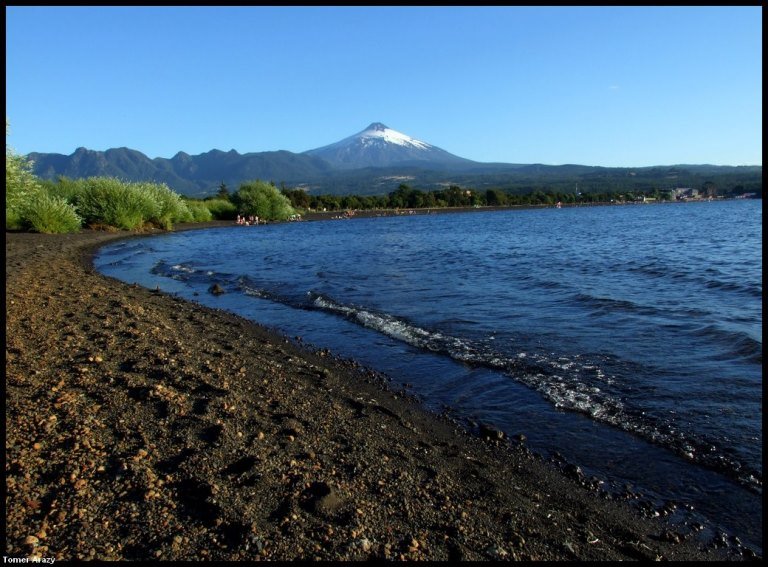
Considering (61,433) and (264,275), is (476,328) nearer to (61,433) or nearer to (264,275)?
(61,433)

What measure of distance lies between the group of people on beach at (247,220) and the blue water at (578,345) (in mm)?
43306

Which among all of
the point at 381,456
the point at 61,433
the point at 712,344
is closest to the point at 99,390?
the point at 61,433

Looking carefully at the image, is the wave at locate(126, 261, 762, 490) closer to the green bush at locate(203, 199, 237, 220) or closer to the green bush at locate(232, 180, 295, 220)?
the green bush at locate(232, 180, 295, 220)

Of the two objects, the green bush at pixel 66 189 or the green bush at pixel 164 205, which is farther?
the green bush at pixel 164 205

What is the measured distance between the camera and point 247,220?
226ft

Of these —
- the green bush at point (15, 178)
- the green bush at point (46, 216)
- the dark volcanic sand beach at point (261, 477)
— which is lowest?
the dark volcanic sand beach at point (261, 477)

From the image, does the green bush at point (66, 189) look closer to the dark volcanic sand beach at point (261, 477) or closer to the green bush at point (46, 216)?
the green bush at point (46, 216)

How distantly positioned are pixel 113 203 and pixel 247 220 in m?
27.5

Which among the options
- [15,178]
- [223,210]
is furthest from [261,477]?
[223,210]

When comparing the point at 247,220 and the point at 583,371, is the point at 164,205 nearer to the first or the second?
the point at 247,220

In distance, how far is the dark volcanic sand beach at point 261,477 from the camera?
3.43 m

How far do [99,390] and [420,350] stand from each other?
17.4 ft

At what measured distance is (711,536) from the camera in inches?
159

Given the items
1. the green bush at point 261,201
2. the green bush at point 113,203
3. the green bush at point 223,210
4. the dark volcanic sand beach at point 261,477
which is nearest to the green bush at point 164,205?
the green bush at point 113,203
